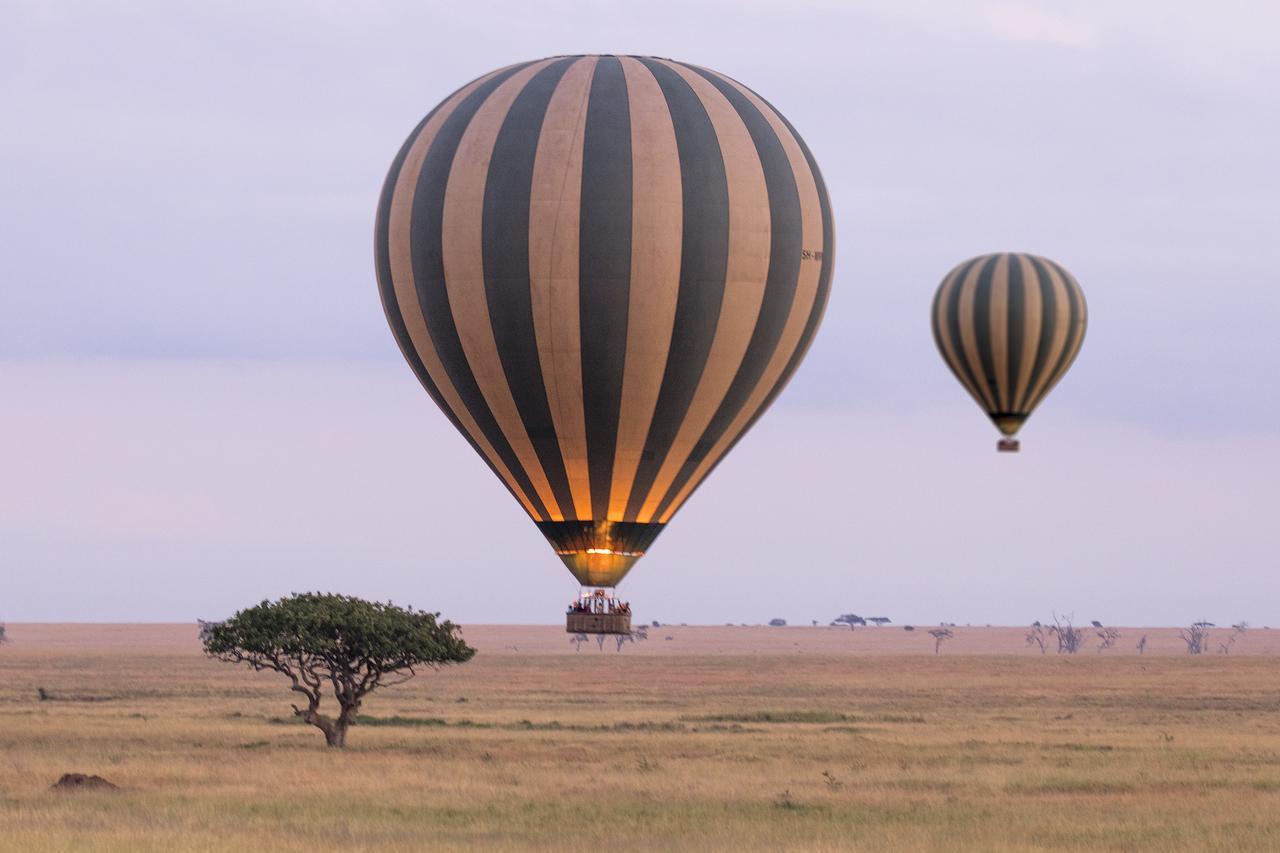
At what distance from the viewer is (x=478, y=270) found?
39500 mm

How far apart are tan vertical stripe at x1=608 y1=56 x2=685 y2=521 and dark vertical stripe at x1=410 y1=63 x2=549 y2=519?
2.64 meters

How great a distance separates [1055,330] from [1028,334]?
22.8 inches

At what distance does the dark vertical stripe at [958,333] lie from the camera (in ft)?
111

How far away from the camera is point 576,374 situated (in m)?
39.5

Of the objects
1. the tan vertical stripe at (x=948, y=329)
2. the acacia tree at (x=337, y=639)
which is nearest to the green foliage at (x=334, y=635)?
the acacia tree at (x=337, y=639)

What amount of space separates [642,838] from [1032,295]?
41.0 feet

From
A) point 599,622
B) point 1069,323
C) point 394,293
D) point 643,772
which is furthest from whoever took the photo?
point 643,772

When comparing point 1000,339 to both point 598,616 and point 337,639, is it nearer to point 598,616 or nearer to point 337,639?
point 598,616

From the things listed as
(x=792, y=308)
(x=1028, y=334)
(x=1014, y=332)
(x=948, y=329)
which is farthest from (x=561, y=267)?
(x=1028, y=334)

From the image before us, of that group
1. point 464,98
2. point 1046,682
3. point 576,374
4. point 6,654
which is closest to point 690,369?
point 576,374

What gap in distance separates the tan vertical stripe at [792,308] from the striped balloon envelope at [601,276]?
72mm

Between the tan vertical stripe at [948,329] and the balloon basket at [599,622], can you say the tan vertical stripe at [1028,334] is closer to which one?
the tan vertical stripe at [948,329]

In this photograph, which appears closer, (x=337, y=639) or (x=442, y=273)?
(x=442, y=273)

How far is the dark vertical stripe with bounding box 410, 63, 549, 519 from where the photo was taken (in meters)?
40.3
